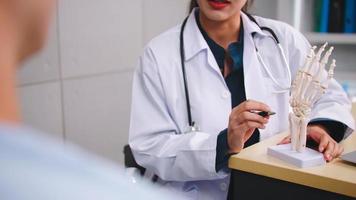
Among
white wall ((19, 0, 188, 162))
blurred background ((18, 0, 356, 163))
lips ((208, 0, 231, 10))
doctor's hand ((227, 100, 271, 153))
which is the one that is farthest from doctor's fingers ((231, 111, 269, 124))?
white wall ((19, 0, 188, 162))

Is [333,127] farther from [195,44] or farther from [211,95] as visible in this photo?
[195,44]

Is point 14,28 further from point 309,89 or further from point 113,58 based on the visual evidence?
point 113,58

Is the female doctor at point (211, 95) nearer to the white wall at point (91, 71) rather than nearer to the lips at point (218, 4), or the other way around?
the lips at point (218, 4)

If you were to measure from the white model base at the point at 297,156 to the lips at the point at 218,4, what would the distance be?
0.47 m

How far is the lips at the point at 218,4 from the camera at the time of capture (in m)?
1.31

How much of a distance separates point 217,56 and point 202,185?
0.40 m

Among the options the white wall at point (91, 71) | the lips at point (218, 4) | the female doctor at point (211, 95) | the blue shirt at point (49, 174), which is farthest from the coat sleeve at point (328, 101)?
the blue shirt at point (49, 174)

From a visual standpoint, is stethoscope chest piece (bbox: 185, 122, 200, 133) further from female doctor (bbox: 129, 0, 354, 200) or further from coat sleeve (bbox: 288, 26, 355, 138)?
coat sleeve (bbox: 288, 26, 355, 138)

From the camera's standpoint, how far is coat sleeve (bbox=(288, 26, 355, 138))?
1271mm

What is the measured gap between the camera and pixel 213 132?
1259 millimetres

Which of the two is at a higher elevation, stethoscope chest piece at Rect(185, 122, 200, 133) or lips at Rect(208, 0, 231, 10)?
lips at Rect(208, 0, 231, 10)

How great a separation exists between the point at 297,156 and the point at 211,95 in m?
0.35

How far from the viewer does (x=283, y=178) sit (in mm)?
1002

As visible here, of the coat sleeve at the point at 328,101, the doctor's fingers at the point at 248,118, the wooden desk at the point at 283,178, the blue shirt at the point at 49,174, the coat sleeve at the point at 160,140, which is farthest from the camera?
the coat sleeve at the point at 328,101
